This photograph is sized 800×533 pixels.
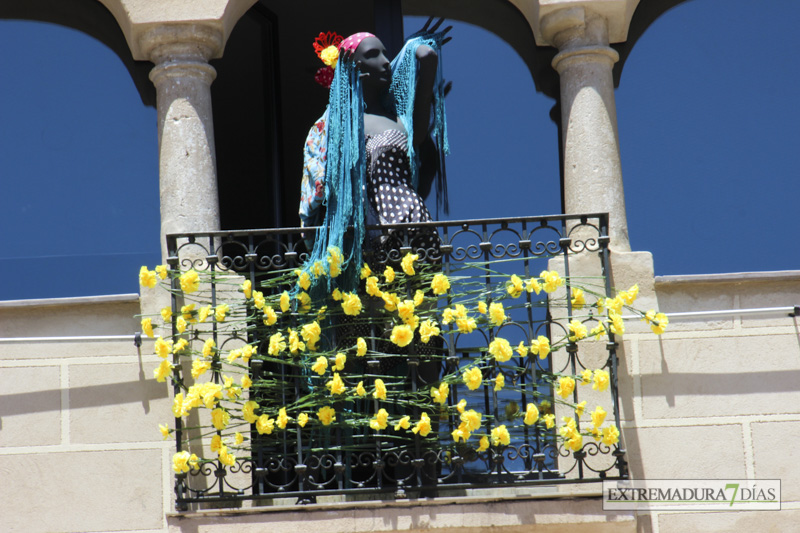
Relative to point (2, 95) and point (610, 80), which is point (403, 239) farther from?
point (2, 95)

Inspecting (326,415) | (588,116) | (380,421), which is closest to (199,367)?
(326,415)

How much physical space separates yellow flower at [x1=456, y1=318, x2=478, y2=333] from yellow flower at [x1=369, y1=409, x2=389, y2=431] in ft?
1.58

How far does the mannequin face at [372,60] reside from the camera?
591cm

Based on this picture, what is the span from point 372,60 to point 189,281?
1.34 metres

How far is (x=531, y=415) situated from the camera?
5355mm

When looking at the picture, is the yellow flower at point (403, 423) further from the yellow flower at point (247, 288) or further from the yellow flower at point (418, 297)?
the yellow flower at point (247, 288)

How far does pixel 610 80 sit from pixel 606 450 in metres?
1.84

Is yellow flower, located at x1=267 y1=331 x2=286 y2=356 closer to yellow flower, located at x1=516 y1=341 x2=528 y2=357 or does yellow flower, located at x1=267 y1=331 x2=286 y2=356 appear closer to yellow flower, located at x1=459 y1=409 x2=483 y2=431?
yellow flower, located at x1=459 y1=409 x2=483 y2=431

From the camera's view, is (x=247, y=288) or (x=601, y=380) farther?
(x=247, y=288)

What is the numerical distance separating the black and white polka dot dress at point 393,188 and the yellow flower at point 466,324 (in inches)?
18.4

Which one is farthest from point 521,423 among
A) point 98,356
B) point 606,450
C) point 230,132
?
point 230,132

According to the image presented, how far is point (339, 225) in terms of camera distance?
5.62 meters

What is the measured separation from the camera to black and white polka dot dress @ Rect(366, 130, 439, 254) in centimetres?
577

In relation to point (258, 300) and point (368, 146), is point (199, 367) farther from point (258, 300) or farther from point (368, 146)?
point (368, 146)
